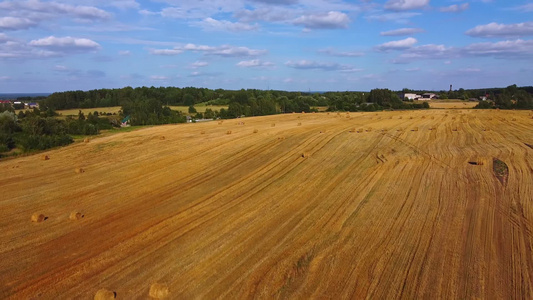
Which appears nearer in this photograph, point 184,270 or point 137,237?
point 184,270

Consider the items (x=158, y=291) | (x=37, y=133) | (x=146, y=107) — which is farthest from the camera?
(x=146, y=107)

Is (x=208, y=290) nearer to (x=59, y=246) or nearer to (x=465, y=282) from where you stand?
(x=59, y=246)

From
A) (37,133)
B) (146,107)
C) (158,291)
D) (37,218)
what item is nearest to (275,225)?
(158,291)

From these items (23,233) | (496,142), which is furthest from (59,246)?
(496,142)

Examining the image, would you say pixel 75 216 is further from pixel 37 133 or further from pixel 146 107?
pixel 146 107

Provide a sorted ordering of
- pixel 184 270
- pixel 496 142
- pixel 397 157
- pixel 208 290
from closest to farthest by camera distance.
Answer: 1. pixel 208 290
2. pixel 184 270
3. pixel 397 157
4. pixel 496 142

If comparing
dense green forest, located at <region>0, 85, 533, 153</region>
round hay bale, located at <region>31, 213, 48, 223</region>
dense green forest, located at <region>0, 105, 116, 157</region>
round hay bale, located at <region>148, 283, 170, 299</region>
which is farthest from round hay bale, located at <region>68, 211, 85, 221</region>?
dense green forest, located at <region>0, 85, 533, 153</region>

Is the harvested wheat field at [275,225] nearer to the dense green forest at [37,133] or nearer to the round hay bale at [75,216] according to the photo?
the round hay bale at [75,216]

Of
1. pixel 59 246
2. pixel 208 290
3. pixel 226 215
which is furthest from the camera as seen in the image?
pixel 226 215
